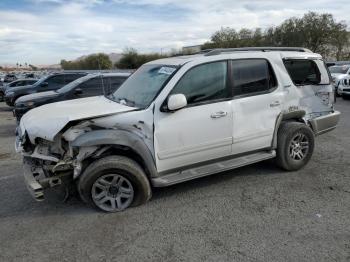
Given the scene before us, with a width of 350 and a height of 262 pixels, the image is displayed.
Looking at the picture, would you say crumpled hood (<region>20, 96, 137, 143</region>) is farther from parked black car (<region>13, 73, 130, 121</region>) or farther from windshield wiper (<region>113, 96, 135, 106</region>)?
parked black car (<region>13, 73, 130, 121</region>)

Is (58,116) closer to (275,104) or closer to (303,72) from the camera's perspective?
(275,104)

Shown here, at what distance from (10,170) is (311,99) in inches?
208

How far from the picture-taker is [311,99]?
5.60 meters

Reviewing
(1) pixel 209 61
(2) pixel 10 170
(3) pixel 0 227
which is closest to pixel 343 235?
(1) pixel 209 61

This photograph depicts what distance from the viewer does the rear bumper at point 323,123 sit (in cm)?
570

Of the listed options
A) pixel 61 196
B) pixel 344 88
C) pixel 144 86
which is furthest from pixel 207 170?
pixel 344 88

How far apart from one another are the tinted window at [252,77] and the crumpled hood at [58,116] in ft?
5.06

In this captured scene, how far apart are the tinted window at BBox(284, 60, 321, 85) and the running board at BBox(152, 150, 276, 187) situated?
4.17ft

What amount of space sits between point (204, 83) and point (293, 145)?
1865 mm

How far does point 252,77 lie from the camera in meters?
4.99

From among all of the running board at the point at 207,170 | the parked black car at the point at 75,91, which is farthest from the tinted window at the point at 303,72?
the parked black car at the point at 75,91

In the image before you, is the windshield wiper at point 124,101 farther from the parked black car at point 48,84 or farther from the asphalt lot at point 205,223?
the parked black car at point 48,84

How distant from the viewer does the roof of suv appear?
187 inches

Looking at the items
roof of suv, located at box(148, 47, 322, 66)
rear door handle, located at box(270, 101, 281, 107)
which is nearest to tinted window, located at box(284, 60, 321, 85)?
roof of suv, located at box(148, 47, 322, 66)
